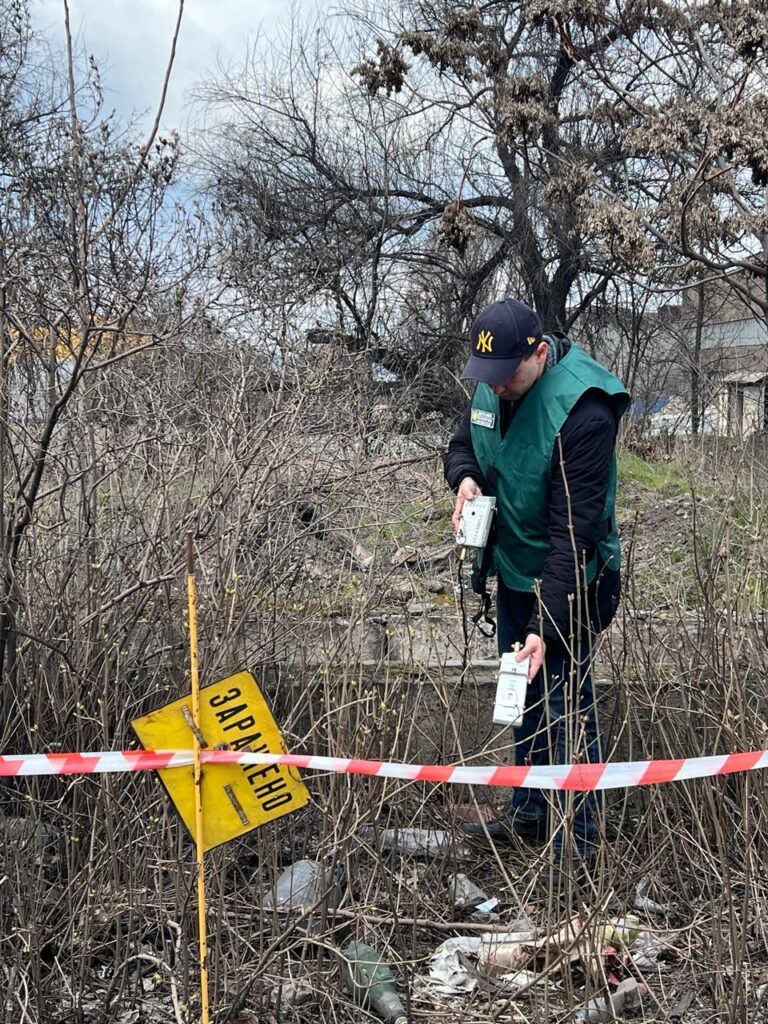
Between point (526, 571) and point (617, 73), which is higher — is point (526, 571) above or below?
below

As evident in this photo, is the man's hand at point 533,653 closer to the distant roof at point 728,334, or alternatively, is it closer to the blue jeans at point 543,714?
the blue jeans at point 543,714

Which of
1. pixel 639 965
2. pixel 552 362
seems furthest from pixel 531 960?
pixel 552 362

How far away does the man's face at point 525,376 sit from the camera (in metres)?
3.04

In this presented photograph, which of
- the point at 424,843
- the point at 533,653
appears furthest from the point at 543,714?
the point at 424,843

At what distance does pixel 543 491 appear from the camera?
310cm

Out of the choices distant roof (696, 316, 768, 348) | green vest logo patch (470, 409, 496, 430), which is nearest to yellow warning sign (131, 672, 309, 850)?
green vest logo patch (470, 409, 496, 430)

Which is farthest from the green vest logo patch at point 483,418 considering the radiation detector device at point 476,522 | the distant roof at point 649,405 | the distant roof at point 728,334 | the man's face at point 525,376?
the distant roof at point 728,334

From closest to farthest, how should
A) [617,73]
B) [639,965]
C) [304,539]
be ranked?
[639,965] < [304,539] < [617,73]

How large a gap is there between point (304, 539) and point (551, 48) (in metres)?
10.7

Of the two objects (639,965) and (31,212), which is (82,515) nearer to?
(31,212)

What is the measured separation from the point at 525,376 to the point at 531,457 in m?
0.25

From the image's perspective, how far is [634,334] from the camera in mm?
13828

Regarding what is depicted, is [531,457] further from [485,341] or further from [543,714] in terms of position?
[543,714]

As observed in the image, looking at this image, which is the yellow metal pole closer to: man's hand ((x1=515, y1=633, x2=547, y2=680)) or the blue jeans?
man's hand ((x1=515, y1=633, x2=547, y2=680))
